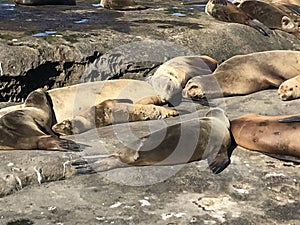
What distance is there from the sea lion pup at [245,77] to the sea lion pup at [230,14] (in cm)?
169

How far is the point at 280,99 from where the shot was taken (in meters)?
6.02

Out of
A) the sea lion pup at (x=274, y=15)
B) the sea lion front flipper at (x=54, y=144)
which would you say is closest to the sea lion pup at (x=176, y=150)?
the sea lion front flipper at (x=54, y=144)

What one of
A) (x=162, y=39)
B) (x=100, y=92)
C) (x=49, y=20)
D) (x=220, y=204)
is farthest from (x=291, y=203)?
(x=49, y=20)

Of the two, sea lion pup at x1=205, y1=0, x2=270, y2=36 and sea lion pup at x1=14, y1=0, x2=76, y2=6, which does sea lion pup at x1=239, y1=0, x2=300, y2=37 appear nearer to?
sea lion pup at x1=205, y1=0, x2=270, y2=36

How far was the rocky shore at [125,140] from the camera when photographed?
12.2ft

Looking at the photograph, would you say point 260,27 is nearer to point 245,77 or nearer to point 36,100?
point 245,77

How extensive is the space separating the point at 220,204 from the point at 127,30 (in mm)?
4061

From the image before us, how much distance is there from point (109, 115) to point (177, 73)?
131 cm

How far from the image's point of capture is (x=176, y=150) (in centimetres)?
445

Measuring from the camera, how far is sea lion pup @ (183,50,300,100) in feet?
20.7

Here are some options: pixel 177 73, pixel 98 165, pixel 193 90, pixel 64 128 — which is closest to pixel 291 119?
pixel 98 165

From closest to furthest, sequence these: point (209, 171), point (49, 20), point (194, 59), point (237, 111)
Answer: point (209, 171) < point (237, 111) < point (194, 59) < point (49, 20)

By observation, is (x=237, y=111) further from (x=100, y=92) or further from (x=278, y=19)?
(x=278, y=19)

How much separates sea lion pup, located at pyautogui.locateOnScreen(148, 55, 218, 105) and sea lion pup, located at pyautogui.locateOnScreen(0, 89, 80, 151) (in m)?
1.38
